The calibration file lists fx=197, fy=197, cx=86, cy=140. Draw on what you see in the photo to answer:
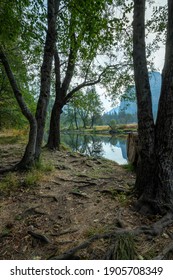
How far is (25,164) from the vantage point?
6.32m

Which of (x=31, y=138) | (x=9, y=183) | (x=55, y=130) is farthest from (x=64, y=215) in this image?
(x=55, y=130)

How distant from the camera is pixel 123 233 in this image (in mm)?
3066

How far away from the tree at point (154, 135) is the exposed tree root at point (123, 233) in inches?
13.6

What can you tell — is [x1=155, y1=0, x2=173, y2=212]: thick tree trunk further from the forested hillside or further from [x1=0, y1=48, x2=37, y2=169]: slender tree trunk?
[x1=0, y1=48, x2=37, y2=169]: slender tree trunk

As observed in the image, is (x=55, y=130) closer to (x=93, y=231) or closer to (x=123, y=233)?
(x=93, y=231)

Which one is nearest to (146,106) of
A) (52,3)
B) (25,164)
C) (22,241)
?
(22,241)

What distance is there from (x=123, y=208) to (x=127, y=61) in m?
8.58

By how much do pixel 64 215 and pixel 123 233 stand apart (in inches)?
60.7

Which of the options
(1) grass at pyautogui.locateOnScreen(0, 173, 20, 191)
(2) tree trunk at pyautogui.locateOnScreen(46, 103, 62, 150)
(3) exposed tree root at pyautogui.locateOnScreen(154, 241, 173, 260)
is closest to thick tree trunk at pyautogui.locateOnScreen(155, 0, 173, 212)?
(3) exposed tree root at pyautogui.locateOnScreen(154, 241, 173, 260)

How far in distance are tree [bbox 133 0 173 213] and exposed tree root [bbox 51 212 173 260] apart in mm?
345

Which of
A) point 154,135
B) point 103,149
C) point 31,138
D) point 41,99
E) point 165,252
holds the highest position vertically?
point 41,99

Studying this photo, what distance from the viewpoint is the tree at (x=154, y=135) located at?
382 cm

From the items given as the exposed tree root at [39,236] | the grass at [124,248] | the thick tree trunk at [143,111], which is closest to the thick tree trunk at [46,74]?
the thick tree trunk at [143,111]
